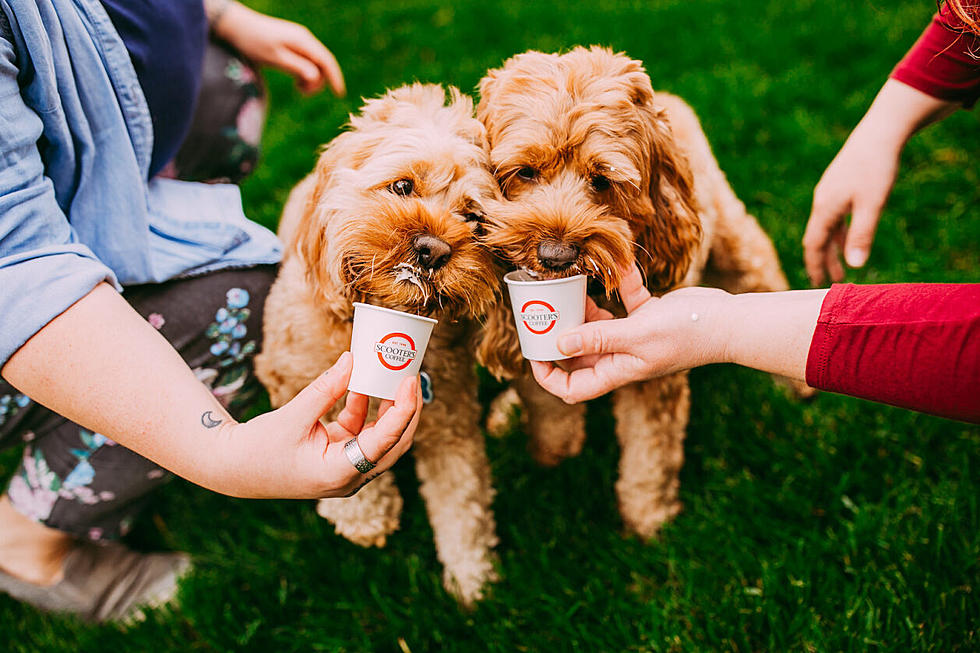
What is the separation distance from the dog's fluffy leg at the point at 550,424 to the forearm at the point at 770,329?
1002mm

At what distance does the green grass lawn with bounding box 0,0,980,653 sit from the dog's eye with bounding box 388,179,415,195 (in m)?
1.37

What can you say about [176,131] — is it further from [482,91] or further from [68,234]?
[482,91]

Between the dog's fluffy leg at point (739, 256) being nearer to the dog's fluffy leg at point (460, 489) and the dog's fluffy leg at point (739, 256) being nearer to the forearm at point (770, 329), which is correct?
the forearm at point (770, 329)

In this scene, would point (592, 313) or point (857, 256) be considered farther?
point (857, 256)

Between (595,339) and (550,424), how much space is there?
3.60ft

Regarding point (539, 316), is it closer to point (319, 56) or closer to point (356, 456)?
point (356, 456)

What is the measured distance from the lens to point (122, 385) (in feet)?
5.38

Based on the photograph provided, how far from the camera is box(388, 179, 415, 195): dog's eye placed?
78.3 inches

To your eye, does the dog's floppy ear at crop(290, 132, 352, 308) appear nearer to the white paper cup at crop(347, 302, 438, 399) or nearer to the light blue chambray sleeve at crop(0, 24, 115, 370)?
the white paper cup at crop(347, 302, 438, 399)

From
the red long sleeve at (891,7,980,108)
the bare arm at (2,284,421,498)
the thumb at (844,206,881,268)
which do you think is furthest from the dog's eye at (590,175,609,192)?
the red long sleeve at (891,7,980,108)

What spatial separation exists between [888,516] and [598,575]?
3.30 feet

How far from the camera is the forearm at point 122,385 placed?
1619 mm

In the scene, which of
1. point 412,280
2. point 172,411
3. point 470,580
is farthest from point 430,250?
point 470,580

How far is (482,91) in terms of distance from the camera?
216 cm
